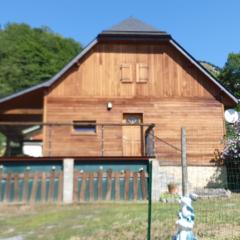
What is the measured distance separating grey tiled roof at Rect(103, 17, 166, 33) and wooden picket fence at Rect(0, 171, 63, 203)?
368 inches

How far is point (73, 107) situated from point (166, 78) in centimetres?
429

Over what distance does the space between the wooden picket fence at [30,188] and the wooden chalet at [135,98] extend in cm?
623

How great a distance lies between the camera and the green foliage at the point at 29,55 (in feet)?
197

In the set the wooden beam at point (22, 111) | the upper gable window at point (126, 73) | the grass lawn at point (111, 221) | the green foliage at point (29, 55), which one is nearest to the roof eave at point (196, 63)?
the upper gable window at point (126, 73)

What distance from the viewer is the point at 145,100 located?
21703 mm

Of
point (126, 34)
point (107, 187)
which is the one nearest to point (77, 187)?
point (107, 187)

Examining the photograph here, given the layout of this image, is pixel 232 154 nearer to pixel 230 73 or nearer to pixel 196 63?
pixel 196 63

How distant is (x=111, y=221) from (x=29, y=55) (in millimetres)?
56124

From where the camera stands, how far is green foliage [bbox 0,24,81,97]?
60.0m

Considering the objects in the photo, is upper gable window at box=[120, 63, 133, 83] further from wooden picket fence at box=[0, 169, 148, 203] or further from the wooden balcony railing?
wooden picket fence at box=[0, 169, 148, 203]

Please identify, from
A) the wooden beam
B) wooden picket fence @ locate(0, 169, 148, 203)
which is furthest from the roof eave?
wooden picket fence @ locate(0, 169, 148, 203)

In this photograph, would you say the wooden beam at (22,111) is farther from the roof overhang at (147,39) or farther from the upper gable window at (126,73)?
the upper gable window at (126,73)

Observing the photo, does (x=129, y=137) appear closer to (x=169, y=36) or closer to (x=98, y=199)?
(x=169, y=36)

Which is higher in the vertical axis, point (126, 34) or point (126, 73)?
point (126, 34)
